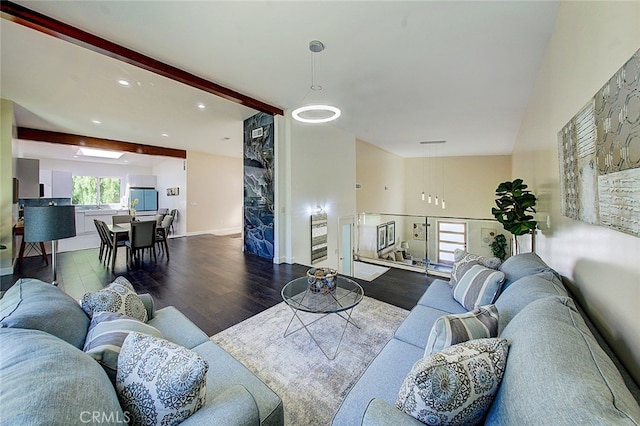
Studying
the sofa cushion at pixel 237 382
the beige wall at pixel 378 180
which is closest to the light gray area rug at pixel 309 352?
the sofa cushion at pixel 237 382

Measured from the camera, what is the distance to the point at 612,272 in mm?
1283

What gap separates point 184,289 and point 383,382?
3.36 metres

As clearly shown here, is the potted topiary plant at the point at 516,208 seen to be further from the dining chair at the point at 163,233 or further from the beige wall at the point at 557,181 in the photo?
the dining chair at the point at 163,233

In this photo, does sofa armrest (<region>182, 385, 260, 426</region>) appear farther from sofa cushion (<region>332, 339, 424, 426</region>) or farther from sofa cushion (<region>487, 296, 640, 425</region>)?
sofa cushion (<region>487, 296, 640, 425</region>)

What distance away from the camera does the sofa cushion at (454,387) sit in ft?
2.89

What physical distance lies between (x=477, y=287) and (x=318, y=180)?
4.22 metres

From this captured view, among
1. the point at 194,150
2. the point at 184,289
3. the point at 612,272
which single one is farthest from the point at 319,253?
the point at 194,150

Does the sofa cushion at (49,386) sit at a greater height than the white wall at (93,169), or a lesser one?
lesser

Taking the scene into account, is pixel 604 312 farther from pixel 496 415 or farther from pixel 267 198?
pixel 267 198

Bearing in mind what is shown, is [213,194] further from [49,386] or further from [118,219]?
[49,386]

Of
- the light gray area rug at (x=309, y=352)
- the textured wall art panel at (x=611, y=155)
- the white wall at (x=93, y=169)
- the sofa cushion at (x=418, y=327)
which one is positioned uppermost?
the white wall at (x=93, y=169)

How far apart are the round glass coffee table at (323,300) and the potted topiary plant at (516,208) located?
1944mm

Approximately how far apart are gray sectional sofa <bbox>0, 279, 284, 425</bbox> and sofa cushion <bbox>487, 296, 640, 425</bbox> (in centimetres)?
92

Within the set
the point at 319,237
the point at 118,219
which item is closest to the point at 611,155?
the point at 319,237
